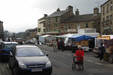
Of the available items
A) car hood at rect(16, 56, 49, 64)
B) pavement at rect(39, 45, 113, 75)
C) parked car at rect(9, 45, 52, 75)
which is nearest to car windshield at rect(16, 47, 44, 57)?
parked car at rect(9, 45, 52, 75)

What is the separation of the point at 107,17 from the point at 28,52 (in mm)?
39728

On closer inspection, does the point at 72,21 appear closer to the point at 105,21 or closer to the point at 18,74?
the point at 105,21

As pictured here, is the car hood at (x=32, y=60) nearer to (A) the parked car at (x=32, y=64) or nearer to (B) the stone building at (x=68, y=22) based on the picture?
(A) the parked car at (x=32, y=64)

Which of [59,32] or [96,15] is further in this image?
[59,32]

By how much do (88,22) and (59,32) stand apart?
1569 cm

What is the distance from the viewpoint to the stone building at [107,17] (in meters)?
46.2

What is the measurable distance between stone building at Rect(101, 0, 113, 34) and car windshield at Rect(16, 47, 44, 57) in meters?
34.7

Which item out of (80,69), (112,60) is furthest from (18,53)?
(112,60)

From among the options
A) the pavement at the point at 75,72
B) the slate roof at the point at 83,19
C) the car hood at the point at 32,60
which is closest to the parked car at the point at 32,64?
the car hood at the point at 32,60

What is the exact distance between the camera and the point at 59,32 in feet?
261

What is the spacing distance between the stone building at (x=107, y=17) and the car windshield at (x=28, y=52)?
34.7m

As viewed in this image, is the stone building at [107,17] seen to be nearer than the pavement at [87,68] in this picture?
No

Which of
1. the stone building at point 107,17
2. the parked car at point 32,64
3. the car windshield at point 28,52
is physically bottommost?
the parked car at point 32,64

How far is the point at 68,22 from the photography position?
75.9 meters
